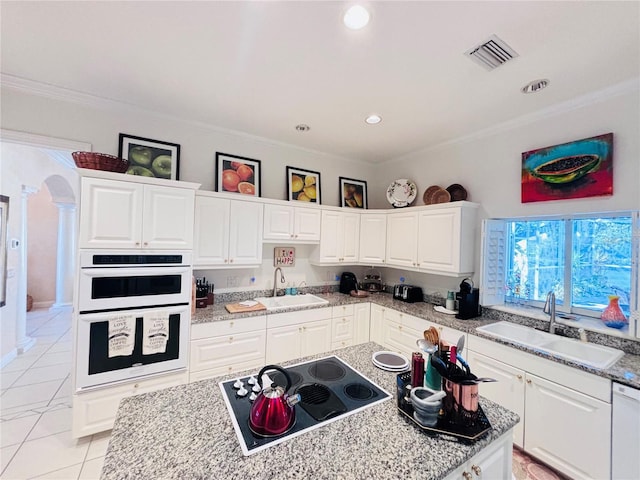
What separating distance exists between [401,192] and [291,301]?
80.4 inches

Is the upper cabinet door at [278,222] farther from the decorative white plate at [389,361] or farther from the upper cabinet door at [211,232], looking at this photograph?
the decorative white plate at [389,361]

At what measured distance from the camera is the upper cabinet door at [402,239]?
10.7 feet

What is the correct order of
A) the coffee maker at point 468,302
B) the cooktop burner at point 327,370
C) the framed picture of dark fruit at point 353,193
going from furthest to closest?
the framed picture of dark fruit at point 353,193 < the coffee maker at point 468,302 < the cooktop burner at point 327,370

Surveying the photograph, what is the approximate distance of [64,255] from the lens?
6137 millimetres

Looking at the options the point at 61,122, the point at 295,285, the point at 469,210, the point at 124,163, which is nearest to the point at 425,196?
the point at 469,210

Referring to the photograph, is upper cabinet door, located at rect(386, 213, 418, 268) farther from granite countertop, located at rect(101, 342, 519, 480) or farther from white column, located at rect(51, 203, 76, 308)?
white column, located at rect(51, 203, 76, 308)

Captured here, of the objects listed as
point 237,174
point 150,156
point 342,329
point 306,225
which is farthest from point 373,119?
point 342,329

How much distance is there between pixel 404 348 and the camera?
3.00 m

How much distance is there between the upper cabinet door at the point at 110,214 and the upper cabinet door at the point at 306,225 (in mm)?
1575

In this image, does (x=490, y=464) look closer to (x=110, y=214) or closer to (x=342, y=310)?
(x=342, y=310)

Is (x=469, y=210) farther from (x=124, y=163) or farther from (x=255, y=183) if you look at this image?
(x=124, y=163)

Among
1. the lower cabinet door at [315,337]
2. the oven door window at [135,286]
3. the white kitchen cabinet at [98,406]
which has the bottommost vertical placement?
the white kitchen cabinet at [98,406]

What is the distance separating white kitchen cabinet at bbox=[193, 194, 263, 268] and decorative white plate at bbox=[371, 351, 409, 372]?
1.67m

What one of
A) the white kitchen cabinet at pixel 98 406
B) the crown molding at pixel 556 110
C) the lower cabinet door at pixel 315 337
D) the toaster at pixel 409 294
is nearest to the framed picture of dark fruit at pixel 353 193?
the crown molding at pixel 556 110
